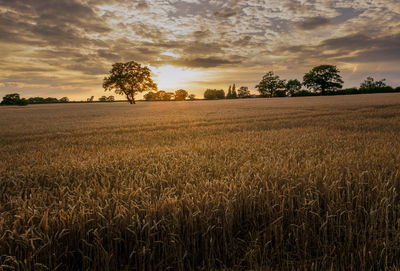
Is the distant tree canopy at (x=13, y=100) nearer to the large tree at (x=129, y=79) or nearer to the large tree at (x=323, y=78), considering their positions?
the large tree at (x=129, y=79)

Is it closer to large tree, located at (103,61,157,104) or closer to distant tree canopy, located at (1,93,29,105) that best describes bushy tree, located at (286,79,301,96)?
large tree, located at (103,61,157,104)

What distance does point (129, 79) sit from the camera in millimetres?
66188

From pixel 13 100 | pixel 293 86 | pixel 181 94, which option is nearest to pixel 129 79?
pixel 13 100

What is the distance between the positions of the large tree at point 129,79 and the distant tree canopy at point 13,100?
32156 millimetres

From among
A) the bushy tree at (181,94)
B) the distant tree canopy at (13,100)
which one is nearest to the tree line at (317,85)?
the bushy tree at (181,94)

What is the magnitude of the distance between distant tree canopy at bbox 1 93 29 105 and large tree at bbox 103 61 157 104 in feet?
105

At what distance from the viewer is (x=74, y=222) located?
2.35 metres

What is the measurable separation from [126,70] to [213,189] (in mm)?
71972

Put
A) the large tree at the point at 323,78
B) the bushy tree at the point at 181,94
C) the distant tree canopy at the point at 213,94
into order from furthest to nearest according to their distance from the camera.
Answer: the distant tree canopy at the point at 213,94 < the bushy tree at the point at 181,94 < the large tree at the point at 323,78

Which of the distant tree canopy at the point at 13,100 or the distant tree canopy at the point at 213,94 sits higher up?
the distant tree canopy at the point at 213,94

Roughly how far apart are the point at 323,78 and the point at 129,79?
80087mm

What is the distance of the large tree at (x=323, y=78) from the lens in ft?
304

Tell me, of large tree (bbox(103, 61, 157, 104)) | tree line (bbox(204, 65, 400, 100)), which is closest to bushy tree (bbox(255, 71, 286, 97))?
tree line (bbox(204, 65, 400, 100))

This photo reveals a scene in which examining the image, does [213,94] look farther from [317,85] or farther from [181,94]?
[317,85]
